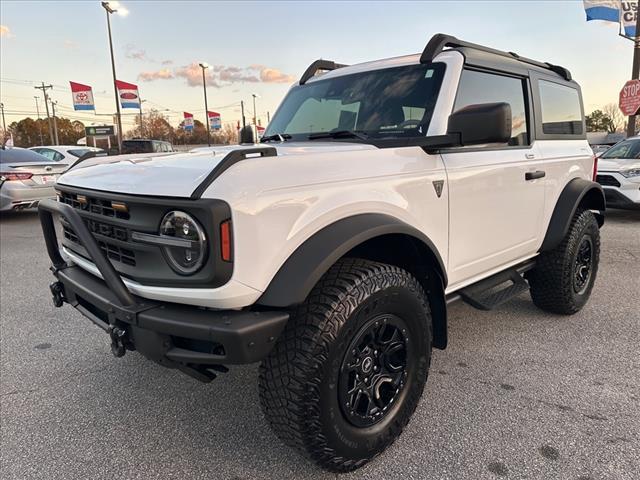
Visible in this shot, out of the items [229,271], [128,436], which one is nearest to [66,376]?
[128,436]

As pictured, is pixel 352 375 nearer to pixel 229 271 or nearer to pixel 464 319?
pixel 229 271

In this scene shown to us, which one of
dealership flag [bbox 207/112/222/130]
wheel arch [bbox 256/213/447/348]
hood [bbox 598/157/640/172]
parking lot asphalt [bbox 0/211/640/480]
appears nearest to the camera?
wheel arch [bbox 256/213/447/348]

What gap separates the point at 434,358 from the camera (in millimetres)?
3318

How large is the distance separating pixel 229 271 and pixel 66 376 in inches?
83.3

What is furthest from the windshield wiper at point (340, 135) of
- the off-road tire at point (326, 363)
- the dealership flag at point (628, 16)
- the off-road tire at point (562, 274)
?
the dealership flag at point (628, 16)

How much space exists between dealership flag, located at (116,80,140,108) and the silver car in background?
1781 cm

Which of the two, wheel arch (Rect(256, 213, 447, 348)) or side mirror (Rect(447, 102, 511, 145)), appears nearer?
wheel arch (Rect(256, 213, 447, 348))

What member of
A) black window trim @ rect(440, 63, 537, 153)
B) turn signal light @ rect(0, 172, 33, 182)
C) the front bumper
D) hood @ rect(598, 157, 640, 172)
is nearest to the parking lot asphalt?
the front bumper

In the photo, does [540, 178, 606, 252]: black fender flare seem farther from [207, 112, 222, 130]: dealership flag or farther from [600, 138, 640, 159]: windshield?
[207, 112, 222, 130]: dealership flag

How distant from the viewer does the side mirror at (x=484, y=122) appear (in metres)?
2.26

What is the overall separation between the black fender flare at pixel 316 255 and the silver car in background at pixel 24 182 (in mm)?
8816

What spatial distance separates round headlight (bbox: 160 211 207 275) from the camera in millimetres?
1790

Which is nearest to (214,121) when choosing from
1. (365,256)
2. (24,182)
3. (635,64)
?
(635,64)

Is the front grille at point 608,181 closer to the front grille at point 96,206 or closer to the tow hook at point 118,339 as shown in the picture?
the front grille at point 96,206
